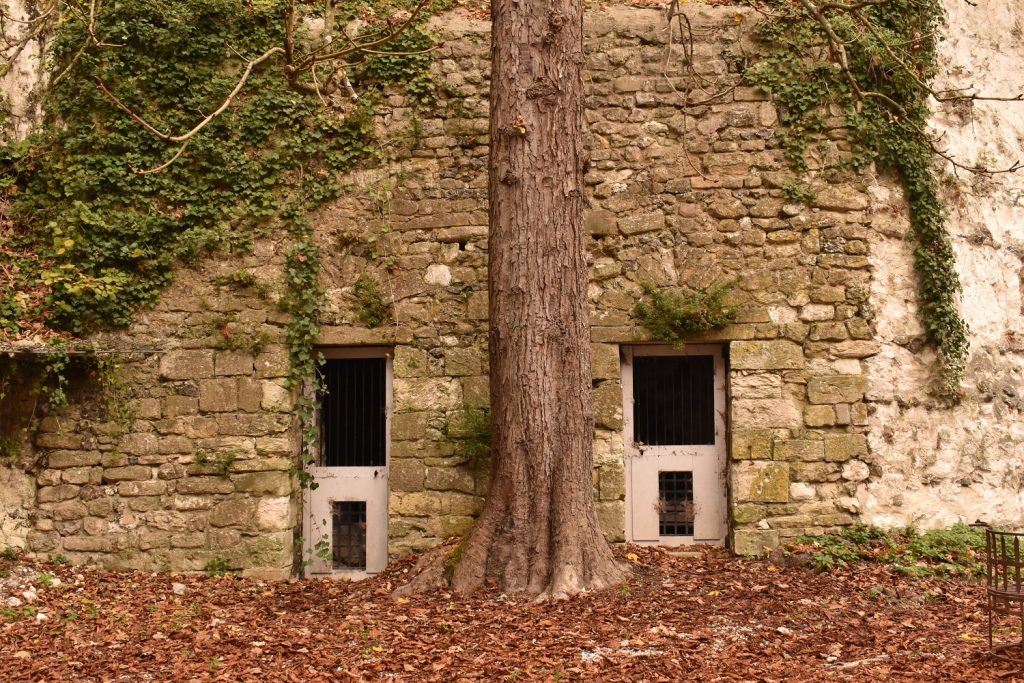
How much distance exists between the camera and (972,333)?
6738 mm

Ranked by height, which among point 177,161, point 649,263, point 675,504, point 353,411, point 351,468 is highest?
point 177,161

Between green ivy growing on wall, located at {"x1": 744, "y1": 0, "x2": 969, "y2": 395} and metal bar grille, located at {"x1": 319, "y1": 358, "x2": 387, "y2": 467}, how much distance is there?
144 inches

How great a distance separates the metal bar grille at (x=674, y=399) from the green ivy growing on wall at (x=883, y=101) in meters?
1.68

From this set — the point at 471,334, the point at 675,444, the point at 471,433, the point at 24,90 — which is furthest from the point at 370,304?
the point at 24,90

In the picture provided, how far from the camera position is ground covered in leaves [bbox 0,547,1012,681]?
14.0 ft

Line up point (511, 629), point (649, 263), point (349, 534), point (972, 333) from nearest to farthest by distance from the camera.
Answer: point (511, 629) < point (649, 263) < point (972, 333) < point (349, 534)

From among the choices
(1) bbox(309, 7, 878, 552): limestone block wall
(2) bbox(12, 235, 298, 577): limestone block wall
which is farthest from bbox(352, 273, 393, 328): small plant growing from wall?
(2) bbox(12, 235, 298, 577): limestone block wall

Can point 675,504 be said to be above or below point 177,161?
below

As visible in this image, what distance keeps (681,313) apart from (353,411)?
8.76 ft

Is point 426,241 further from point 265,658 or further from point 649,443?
point 265,658

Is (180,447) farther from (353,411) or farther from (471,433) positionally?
(471,433)

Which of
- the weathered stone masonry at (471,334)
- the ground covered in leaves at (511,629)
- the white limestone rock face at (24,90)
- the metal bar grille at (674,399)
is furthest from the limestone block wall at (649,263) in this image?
the white limestone rock face at (24,90)

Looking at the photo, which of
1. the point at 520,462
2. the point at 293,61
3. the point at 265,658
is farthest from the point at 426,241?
the point at 265,658

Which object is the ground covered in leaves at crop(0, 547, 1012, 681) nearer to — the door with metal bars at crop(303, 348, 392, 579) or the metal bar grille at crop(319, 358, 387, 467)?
the door with metal bars at crop(303, 348, 392, 579)
